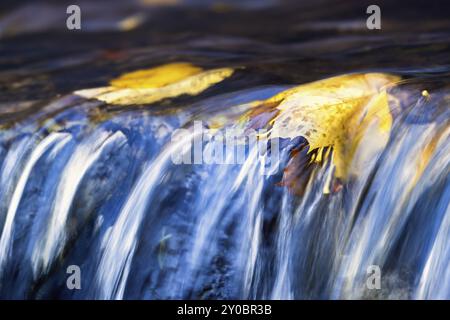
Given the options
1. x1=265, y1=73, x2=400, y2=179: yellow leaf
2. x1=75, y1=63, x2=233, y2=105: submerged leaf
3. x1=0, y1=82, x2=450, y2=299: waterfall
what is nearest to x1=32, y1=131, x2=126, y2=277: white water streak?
x1=0, y1=82, x2=450, y2=299: waterfall

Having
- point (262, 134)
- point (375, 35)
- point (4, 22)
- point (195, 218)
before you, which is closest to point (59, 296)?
point (195, 218)

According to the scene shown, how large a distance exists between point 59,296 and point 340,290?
3.68 ft

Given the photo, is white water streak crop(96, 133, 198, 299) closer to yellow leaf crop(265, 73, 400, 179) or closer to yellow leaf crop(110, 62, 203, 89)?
yellow leaf crop(265, 73, 400, 179)

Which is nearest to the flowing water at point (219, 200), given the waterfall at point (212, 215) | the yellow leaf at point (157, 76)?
the waterfall at point (212, 215)

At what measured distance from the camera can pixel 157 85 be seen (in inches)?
167

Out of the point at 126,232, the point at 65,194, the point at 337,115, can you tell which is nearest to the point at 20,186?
the point at 65,194

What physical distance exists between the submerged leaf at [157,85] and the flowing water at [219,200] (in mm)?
62

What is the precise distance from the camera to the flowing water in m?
3.30

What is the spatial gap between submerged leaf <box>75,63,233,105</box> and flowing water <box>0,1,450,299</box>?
0.06m

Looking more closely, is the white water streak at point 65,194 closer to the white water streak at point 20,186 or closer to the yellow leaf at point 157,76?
the white water streak at point 20,186

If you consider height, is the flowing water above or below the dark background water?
below

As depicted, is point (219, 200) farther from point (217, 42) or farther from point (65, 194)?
point (217, 42)

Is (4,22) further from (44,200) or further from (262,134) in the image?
(262,134)

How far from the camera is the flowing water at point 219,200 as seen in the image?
3.30 meters
